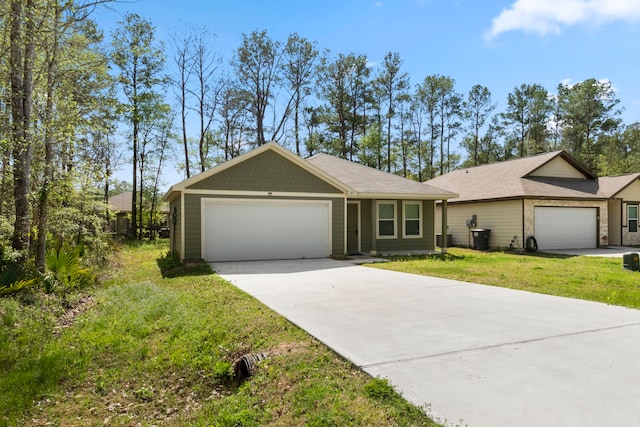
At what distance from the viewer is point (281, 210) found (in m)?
13.0

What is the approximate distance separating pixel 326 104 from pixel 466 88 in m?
14.2

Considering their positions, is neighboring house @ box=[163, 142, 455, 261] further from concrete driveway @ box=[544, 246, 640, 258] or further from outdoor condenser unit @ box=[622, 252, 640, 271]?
outdoor condenser unit @ box=[622, 252, 640, 271]

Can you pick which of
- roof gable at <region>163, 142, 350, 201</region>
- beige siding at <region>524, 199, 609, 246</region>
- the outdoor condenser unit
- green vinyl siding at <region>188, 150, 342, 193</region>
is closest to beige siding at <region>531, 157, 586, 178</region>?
beige siding at <region>524, 199, 609, 246</region>

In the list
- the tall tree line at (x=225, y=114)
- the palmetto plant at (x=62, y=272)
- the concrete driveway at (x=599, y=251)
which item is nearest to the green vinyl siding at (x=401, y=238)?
the concrete driveway at (x=599, y=251)

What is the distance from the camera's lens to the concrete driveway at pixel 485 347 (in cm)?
285

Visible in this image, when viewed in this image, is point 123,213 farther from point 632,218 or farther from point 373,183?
point 632,218

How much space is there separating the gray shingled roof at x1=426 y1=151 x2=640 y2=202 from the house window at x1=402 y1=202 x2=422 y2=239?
412 centimetres

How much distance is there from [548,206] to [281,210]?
12.0 metres

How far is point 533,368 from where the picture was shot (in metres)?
3.54

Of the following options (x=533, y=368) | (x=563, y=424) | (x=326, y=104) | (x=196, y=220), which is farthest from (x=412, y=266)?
(x=326, y=104)

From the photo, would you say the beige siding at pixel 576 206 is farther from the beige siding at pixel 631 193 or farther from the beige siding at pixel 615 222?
the beige siding at pixel 631 193

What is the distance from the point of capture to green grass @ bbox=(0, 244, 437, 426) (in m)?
3.07

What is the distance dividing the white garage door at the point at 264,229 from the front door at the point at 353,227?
1811mm

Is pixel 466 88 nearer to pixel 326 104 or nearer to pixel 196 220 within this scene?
pixel 326 104
